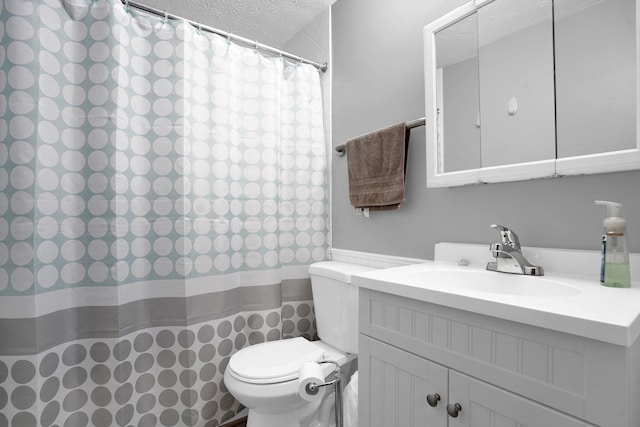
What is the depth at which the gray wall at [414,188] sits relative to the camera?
0.92m

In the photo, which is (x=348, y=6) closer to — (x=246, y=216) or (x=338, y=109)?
(x=338, y=109)

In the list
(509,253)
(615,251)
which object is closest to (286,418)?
(509,253)

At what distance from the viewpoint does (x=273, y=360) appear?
1.29 metres

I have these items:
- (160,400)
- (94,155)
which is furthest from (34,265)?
(160,400)

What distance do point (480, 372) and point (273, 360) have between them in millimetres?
864

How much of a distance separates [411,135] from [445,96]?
224 millimetres

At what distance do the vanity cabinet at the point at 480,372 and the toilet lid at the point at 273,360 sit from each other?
0.36m

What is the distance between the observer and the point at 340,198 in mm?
1826

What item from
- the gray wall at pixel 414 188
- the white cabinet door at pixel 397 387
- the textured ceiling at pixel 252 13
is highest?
the textured ceiling at pixel 252 13

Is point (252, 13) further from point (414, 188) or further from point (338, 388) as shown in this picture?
point (338, 388)

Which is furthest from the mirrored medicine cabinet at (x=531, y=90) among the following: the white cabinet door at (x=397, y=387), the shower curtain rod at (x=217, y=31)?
the shower curtain rod at (x=217, y=31)

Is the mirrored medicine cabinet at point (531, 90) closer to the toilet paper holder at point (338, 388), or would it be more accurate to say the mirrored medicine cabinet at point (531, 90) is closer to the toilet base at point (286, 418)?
the toilet paper holder at point (338, 388)

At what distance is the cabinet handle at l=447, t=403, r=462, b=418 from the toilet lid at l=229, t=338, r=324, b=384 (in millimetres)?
629

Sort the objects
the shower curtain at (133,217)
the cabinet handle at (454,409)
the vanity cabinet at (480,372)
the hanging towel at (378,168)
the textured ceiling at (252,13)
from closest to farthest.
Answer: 1. the vanity cabinet at (480,372)
2. the cabinet handle at (454,409)
3. the shower curtain at (133,217)
4. the hanging towel at (378,168)
5. the textured ceiling at (252,13)
